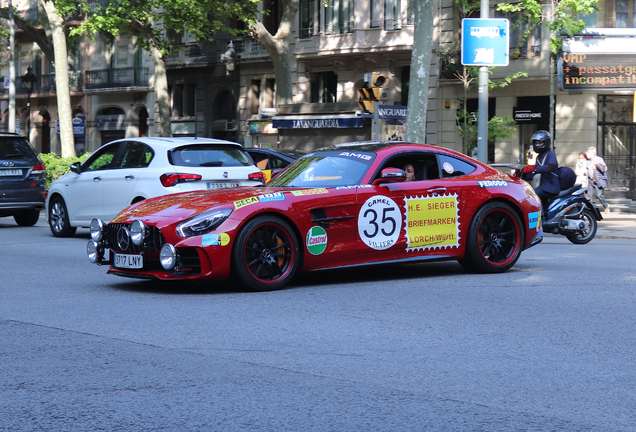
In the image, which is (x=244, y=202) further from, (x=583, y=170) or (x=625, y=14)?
(x=625, y=14)

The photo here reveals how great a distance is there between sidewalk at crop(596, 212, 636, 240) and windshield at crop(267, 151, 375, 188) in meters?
9.22

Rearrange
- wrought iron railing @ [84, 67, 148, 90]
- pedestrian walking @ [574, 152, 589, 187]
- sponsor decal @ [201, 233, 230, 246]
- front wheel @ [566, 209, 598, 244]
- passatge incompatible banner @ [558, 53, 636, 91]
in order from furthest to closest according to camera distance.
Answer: wrought iron railing @ [84, 67, 148, 90] < passatge incompatible banner @ [558, 53, 636, 91] < pedestrian walking @ [574, 152, 589, 187] < front wheel @ [566, 209, 598, 244] < sponsor decal @ [201, 233, 230, 246]

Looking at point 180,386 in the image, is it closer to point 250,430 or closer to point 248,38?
point 250,430

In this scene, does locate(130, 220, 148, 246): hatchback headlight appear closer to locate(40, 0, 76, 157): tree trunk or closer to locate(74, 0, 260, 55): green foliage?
locate(74, 0, 260, 55): green foliage

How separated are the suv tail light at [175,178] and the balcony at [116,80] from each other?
3538 cm

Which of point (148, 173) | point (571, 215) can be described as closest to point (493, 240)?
point (571, 215)

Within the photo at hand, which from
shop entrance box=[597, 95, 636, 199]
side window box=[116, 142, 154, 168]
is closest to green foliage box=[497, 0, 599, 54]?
shop entrance box=[597, 95, 636, 199]

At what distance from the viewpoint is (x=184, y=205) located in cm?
894

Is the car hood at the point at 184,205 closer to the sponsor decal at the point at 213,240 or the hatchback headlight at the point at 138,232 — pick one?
the hatchback headlight at the point at 138,232

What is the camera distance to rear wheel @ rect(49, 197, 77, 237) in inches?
637

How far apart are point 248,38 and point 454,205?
3258cm

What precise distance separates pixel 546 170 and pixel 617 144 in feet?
56.2

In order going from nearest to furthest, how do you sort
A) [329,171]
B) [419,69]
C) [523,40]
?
[329,171], [419,69], [523,40]

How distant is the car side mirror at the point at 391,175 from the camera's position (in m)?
9.37
